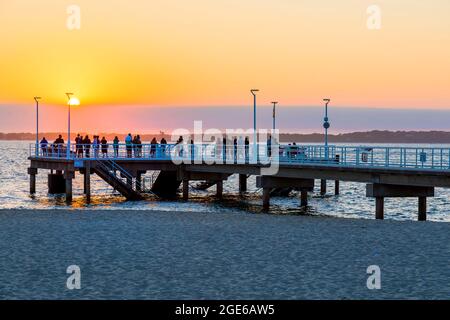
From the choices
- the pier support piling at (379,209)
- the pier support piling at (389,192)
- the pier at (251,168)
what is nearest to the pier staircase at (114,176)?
the pier at (251,168)

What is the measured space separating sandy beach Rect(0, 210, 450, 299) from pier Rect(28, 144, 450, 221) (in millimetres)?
11642

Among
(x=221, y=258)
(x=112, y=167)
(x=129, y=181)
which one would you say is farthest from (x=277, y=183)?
(x=221, y=258)

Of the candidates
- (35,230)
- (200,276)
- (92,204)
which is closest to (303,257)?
(200,276)

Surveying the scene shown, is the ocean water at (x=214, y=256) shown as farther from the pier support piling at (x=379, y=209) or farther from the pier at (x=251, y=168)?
the pier at (x=251, y=168)

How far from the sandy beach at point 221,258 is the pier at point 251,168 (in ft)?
38.2

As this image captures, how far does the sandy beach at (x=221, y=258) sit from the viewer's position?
Answer: 37.1 ft

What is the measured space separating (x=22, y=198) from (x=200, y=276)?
4354cm

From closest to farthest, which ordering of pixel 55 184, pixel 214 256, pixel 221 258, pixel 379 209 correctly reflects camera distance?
pixel 221 258
pixel 214 256
pixel 379 209
pixel 55 184

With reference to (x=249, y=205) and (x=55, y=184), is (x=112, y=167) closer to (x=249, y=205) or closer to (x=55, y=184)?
(x=249, y=205)

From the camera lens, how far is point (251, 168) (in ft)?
145

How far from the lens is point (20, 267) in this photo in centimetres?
1338

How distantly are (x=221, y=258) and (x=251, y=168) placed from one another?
2981cm
